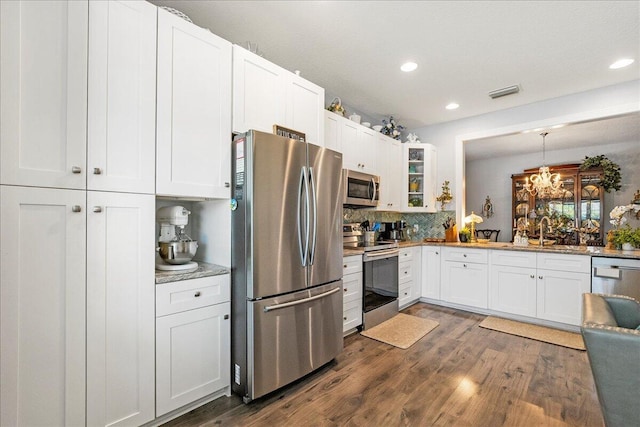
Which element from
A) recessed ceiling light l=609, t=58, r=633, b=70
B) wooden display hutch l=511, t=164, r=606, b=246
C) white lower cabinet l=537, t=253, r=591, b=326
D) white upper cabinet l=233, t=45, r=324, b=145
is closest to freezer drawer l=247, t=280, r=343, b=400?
white upper cabinet l=233, t=45, r=324, b=145

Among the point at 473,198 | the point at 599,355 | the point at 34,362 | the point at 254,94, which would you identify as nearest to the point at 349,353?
the point at 599,355

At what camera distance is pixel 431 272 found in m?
4.32

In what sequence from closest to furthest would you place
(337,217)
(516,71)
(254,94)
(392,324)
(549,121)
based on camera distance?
(254,94) → (337,217) → (516,71) → (392,324) → (549,121)

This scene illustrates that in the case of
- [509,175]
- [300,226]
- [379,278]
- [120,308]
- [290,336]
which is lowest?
[290,336]

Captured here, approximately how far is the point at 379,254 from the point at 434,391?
1519mm

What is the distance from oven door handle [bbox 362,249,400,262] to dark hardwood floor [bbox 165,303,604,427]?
Answer: 2.84ft

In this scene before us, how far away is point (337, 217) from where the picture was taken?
2.55m

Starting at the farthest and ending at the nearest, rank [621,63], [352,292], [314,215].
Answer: [352,292] < [621,63] < [314,215]

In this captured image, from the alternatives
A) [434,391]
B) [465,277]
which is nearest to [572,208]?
[465,277]

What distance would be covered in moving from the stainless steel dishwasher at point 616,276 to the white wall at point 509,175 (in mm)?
4134

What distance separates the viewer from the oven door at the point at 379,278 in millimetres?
3285

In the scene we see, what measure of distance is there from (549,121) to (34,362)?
5271 millimetres

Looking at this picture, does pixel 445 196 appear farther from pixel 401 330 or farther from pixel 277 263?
pixel 277 263

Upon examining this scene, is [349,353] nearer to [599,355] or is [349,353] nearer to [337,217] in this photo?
[337,217]
